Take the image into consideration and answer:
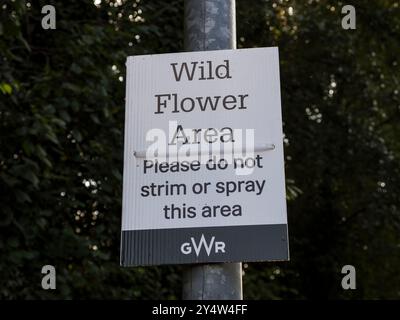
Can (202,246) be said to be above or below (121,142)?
below

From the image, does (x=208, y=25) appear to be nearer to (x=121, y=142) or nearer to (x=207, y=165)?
(x=207, y=165)

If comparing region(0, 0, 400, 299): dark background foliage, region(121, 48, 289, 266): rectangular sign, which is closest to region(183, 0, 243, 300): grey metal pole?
region(121, 48, 289, 266): rectangular sign

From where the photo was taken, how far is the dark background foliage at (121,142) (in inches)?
257

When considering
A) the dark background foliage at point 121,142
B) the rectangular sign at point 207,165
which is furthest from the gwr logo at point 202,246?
the dark background foliage at point 121,142

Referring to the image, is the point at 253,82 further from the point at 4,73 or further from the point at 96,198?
the point at 96,198

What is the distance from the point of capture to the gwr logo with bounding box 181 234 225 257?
2510 millimetres

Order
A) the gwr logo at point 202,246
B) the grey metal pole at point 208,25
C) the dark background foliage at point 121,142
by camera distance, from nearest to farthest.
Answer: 1. the gwr logo at point 202,246
2. the grey metal pole at point 208,25
3. the dark background foliage at point 121,142

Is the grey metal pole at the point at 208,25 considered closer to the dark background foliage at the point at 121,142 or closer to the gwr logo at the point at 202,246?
the gwr logo at the point at 202,246

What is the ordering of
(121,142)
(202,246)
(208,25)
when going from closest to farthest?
(202,246)
(208,25)
(121,142)

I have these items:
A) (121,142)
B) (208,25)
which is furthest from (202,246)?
A: (121,142)

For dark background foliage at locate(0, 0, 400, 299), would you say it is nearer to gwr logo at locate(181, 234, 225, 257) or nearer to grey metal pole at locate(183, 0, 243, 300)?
grey metal pole at locate(183, 0, 243, 300)

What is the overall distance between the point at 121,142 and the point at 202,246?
5238mm

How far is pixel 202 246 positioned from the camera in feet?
8.26

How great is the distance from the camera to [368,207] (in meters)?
11.7
